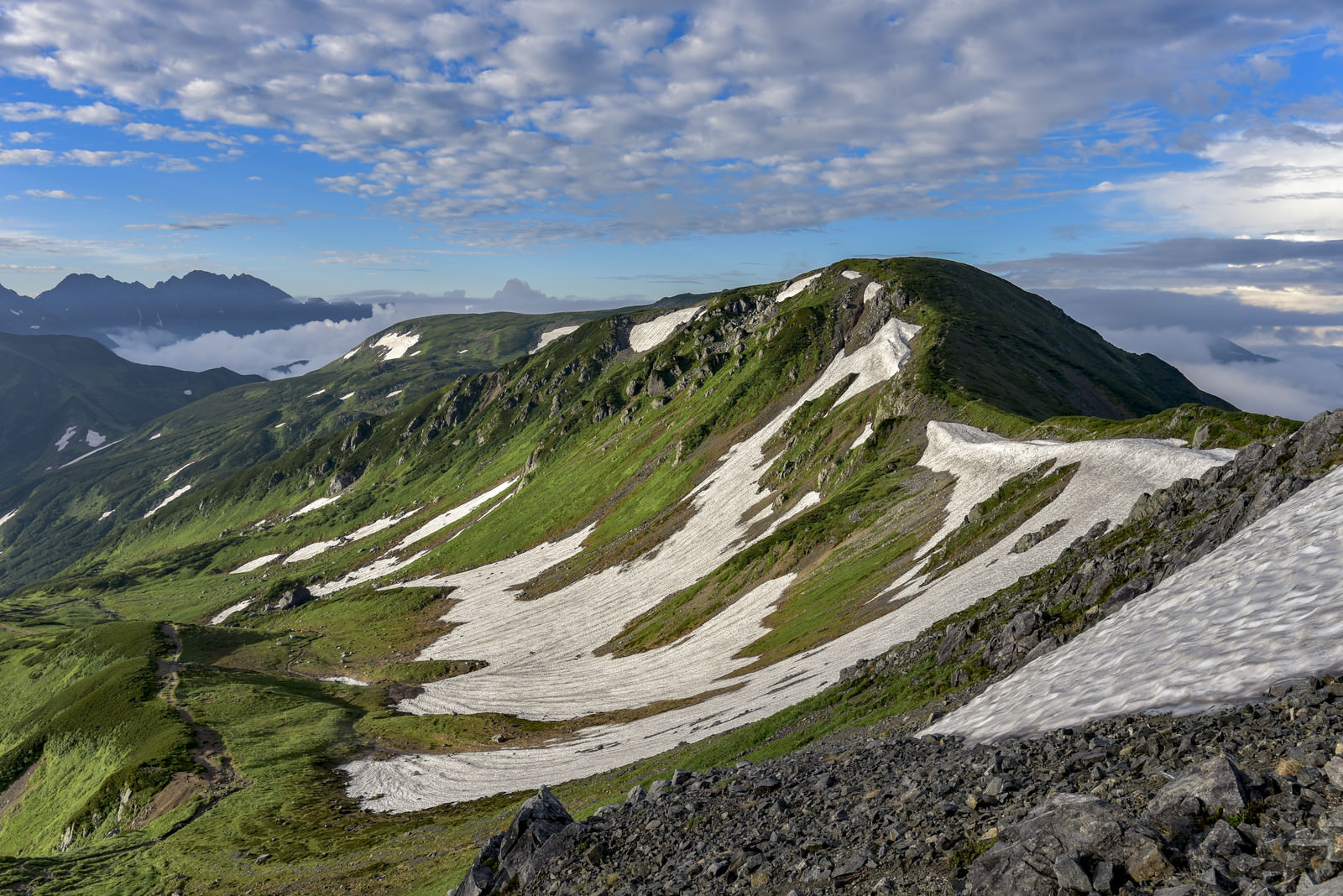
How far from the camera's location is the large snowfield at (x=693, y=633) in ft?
187

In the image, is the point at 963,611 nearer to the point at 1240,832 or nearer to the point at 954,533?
the point at 954,533

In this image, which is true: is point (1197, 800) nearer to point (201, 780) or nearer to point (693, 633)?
point (693, 633)

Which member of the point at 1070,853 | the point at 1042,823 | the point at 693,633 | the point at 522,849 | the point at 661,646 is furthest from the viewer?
the point at 661,646

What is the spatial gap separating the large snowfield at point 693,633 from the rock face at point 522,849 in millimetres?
25322

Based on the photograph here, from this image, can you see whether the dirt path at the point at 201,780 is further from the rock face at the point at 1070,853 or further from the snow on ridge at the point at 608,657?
the rock face at the point at 1070,853

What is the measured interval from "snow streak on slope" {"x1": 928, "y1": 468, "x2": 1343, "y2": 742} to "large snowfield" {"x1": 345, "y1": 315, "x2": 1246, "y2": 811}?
25.2 m

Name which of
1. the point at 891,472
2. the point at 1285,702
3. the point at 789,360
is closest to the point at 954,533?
the point at 891,472

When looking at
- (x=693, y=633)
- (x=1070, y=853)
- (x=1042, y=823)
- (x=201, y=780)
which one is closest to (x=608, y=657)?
(x=693, y=633)

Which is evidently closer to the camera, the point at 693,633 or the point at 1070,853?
the point at 1070,853

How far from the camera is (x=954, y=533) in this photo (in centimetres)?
7088

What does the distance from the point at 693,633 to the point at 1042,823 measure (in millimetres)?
85322

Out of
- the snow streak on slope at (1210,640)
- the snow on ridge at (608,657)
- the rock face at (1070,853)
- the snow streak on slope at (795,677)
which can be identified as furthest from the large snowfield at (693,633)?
the rock face at (1070,853)

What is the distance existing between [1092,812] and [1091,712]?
754cm

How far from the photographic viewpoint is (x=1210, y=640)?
64.3ft
